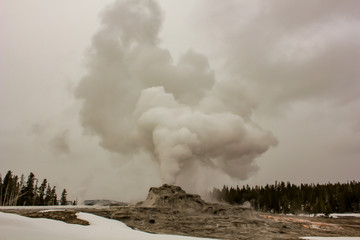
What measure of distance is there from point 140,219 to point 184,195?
15519 mm

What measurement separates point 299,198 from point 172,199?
74684mm

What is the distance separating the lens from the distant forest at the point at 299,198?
92375 mm

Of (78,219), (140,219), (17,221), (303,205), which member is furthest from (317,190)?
(17,221)

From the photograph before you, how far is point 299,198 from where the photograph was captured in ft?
344

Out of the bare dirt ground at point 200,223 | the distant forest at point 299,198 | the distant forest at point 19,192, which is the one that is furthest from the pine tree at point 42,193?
the distant forest at point 299,198

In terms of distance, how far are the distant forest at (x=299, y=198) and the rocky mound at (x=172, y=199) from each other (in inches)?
1857

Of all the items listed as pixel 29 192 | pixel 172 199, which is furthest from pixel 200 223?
pixel 29 192

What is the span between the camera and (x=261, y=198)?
11225cm

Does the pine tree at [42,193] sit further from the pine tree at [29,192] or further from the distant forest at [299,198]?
the distant forest at [299,198]

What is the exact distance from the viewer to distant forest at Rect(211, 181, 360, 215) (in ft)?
303

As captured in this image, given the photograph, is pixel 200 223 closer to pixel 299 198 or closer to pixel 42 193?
pixel 42 193

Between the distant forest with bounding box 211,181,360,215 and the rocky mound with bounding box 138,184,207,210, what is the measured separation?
155 ft

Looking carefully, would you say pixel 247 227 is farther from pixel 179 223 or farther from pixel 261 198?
pixel 261 198

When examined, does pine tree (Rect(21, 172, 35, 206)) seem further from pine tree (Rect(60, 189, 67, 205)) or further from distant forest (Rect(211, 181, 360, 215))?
distant forest (Rect(211, 181, 360, 215))
